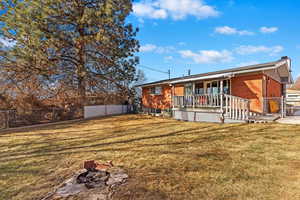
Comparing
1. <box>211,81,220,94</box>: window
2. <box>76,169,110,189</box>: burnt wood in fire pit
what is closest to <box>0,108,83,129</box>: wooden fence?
<box>76,169,110,189</box>: burnt wood in fire pit

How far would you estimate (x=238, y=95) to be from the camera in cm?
923

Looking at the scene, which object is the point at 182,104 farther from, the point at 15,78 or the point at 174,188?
the point at 15,78

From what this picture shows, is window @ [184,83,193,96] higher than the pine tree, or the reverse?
the pine tree

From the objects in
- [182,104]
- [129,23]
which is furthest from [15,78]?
[182,104]

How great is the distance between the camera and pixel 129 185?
106 inches

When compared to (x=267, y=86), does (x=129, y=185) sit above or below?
below

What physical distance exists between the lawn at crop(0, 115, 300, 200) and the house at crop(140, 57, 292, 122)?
2479mm

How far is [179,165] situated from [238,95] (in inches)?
311

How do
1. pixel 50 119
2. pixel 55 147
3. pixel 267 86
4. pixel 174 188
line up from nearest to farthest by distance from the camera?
pixel 174 188 < pixel 55 147 < pixel 267 86 < pixel 50 119

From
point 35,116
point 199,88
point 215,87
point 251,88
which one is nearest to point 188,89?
point 199,88

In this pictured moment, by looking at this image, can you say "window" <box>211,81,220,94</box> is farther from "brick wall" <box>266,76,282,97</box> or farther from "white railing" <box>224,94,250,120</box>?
"brick wall" <box>266,76,282,97</box>

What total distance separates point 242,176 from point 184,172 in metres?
1.15

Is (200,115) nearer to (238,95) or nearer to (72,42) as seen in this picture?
(238,95)

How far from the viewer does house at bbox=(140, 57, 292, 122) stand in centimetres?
801
